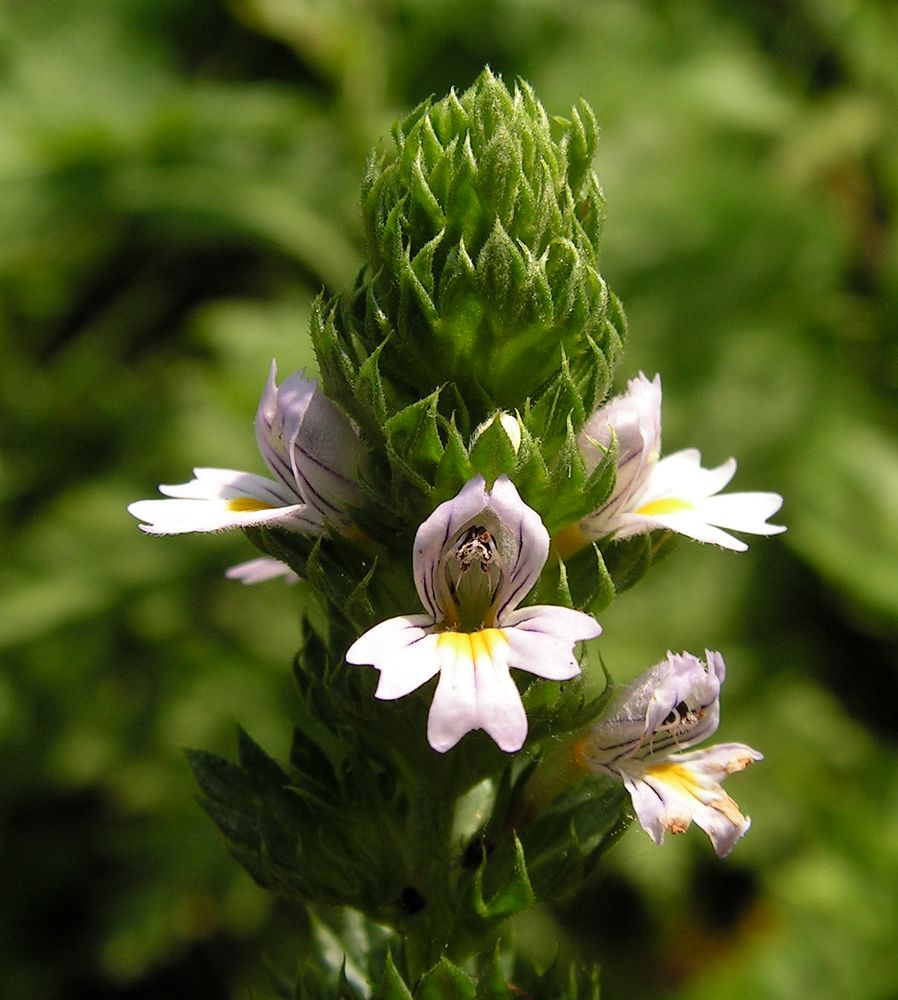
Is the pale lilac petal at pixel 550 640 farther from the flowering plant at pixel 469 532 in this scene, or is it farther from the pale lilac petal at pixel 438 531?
the pale lilac petal at pixel 438 531

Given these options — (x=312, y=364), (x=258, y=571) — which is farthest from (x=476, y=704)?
(x=312, y=364)

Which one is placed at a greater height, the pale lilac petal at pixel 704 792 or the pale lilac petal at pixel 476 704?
the pale lilac petal at pixel 476 704

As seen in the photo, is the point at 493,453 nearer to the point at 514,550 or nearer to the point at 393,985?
the point at 514,550

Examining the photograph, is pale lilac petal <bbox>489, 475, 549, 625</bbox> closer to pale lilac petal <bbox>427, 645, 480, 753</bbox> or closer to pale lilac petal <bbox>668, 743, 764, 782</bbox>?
pale lilac petal <bbox>427, 645, 480, 753</bbox>

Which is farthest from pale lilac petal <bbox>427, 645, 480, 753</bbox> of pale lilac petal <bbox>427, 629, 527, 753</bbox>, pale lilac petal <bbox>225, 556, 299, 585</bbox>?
pale lilac petal <bbox>225, 556, 299, 585</bbox>

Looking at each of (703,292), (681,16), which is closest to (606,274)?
(703,292)

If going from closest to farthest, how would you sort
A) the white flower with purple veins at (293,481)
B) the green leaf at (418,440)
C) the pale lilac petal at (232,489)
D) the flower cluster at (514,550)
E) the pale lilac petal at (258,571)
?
the flower cluster at (514,550) → the green leaf at (418,440) → the white flower with purple veins at (293,481) → the pale lilac petal at (232,489) → the pale lilac petal at (258,571)

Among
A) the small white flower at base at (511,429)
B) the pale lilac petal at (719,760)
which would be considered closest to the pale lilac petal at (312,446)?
the small white flower at base at (511,429)
